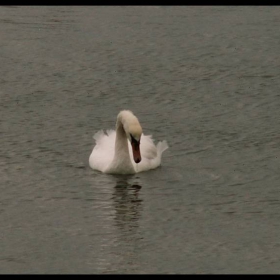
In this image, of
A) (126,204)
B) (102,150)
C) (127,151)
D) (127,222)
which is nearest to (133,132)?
(127,151)

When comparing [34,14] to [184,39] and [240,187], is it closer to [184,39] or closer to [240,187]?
[184,39]

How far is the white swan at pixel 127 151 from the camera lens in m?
24.0

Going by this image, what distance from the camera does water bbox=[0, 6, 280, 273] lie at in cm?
1944

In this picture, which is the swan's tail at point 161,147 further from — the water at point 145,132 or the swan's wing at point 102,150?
the swan's wing at point 102,150

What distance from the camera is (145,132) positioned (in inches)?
1049

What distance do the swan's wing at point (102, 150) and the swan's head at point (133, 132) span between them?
640mm

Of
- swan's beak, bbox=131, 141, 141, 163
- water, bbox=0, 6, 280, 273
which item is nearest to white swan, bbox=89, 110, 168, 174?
swan's beak, bbox=131, 141, 141, 163

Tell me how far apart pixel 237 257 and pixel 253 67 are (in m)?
14.0

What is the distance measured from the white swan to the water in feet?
0.77

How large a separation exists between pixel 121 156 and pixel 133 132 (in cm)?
54

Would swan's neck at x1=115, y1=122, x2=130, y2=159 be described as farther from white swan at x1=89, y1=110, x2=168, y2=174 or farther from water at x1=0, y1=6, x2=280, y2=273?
water at x1=0, y1=6, x2=280, y2=273

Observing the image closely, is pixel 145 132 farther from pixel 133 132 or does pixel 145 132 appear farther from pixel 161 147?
pixel 133 132

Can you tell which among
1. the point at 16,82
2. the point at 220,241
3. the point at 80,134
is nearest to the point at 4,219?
the point at 220,241

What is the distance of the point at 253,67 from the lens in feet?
107
